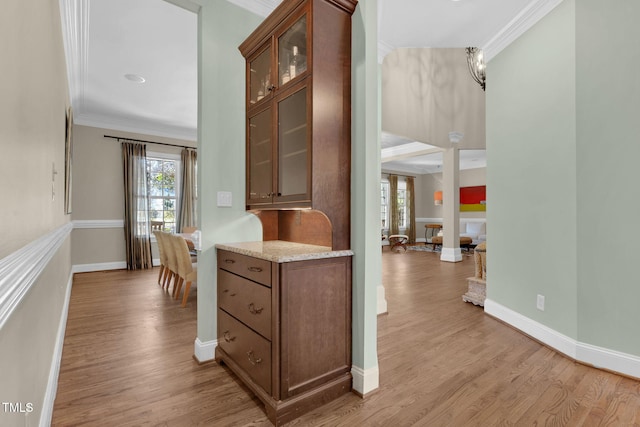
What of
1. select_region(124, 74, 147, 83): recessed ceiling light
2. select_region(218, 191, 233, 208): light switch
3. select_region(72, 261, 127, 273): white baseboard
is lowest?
select_region(72, 261, 127, 273): white baseboard

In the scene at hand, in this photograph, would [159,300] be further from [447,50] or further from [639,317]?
[447,50]

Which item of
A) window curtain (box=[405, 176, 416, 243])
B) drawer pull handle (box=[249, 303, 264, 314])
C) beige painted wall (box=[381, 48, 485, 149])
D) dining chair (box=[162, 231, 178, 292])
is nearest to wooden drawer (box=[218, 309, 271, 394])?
drawer pull handle (box=[249, 303, 264, 314])

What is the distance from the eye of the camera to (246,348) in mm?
1979

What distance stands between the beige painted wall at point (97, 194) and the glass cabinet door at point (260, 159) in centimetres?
498

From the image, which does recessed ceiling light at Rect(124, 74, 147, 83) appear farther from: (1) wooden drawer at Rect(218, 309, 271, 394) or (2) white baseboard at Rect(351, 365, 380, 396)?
(2) white baseboard at Rect(351, 365, 380, 396)

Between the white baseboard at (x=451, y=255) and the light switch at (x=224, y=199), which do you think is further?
the white baseboard at (x=451, y=255)

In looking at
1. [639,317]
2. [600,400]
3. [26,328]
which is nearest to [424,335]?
[600,400]

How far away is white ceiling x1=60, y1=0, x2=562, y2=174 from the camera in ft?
9.25

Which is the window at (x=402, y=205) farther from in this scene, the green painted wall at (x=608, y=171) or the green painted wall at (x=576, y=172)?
the green painted wall at (x=608, y=171)

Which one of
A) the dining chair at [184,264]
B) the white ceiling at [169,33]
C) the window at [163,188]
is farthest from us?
the window at [163,188]

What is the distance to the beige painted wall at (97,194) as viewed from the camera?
19.0 feet

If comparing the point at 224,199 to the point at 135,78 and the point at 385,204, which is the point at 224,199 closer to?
the point at 135,78

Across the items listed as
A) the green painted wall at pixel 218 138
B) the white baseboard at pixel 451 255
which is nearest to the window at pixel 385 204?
the white baseboard at pixel 451 255

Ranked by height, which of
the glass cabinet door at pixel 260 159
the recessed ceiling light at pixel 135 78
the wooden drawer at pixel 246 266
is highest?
the recessed ceiling light at pixel 135 78
